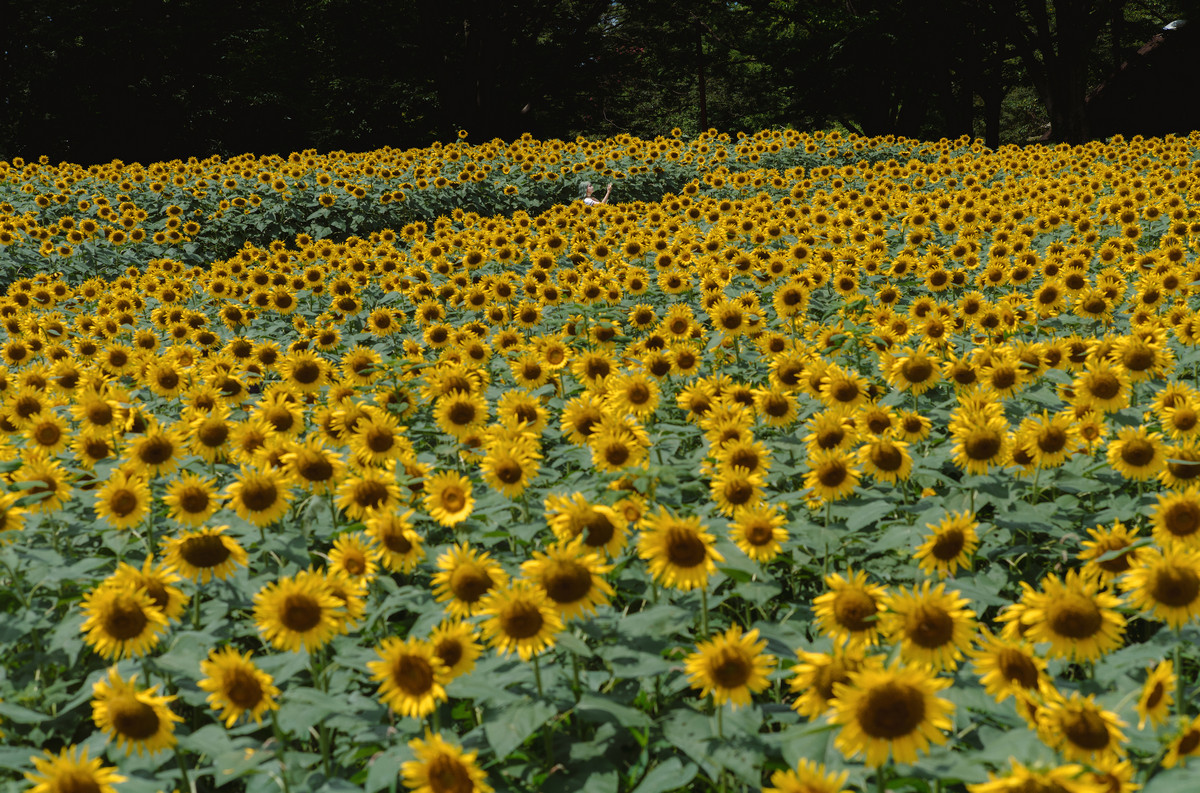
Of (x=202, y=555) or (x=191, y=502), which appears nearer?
(x=202, y=555)

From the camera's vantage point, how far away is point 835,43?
35062 mm

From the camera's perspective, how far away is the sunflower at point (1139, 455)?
11.4ft

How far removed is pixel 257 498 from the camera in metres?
3.44

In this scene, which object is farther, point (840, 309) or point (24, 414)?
point (840, 309)

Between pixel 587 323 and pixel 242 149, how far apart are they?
38.8 meters

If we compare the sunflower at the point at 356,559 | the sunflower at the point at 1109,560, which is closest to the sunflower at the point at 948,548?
the sunflower at the point at 1109,560

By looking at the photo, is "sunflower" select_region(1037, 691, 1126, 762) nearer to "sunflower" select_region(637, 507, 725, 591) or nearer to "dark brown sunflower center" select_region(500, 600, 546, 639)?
"sunflower" select_region(637, 507, 725, 591)

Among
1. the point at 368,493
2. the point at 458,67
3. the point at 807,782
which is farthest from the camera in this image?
the point at 458,67

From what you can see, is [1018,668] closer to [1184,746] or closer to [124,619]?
[1184,746]

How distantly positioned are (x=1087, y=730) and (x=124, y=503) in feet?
11.7

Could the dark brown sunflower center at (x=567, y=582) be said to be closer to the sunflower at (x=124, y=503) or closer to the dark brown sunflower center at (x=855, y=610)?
the dark brown sunflower center at (x=855, y=610)

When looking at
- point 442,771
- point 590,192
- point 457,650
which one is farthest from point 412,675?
point 590,192

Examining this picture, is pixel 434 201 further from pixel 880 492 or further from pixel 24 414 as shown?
pixel 880 492

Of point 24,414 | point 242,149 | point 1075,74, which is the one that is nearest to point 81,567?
point 24,414
